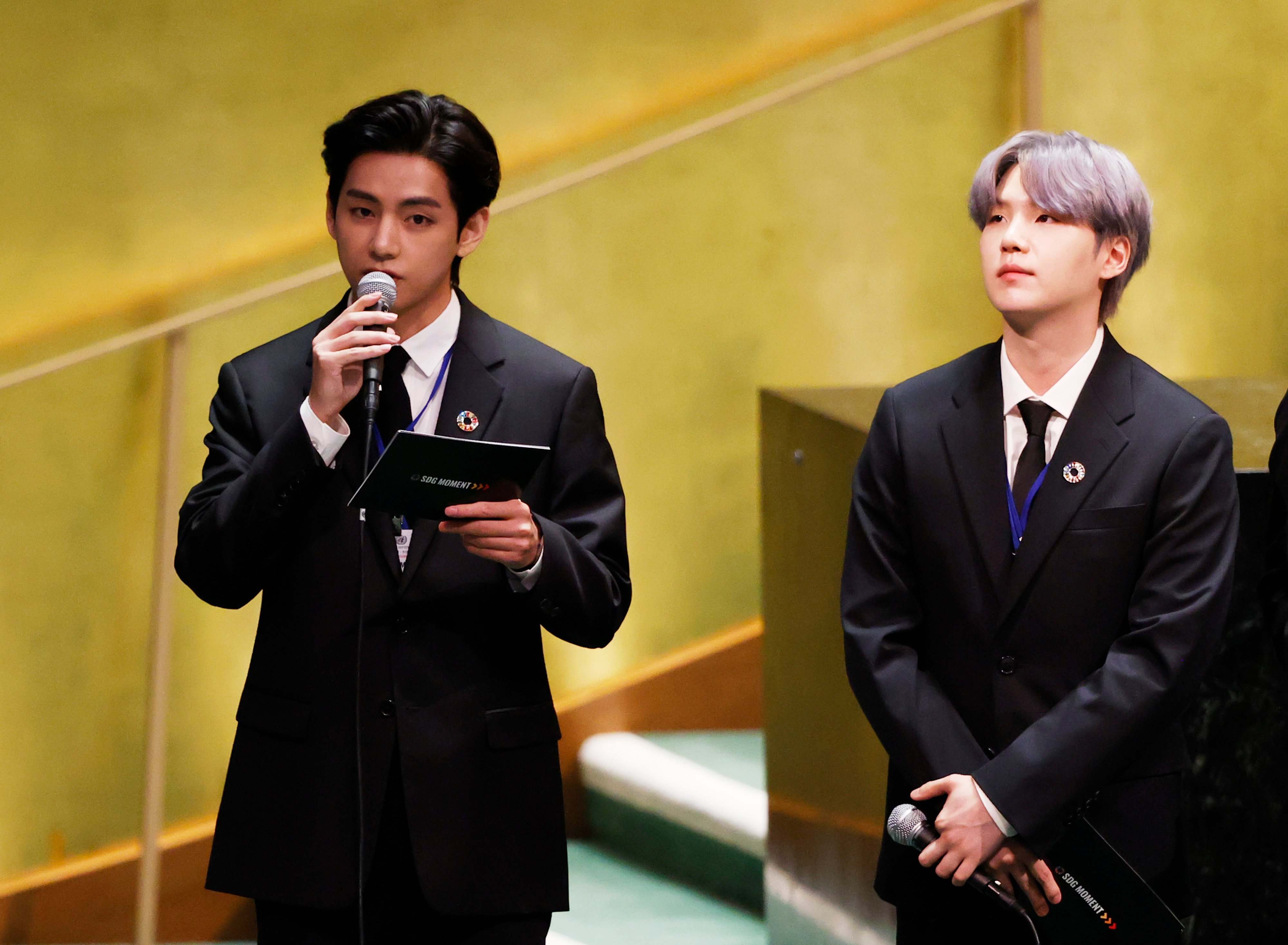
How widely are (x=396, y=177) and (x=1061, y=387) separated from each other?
2.68 feet

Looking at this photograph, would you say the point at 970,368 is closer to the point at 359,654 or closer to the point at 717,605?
the point at 359,654

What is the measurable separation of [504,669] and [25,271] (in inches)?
89.1

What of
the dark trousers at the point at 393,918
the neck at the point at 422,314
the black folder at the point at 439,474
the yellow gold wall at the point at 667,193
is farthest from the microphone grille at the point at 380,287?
the yellow gold wall at the point at 667,193

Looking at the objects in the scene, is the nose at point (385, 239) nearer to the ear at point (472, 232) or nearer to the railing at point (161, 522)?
the ear at point (472, 232)

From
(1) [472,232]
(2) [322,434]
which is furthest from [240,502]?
(1) [472,232]

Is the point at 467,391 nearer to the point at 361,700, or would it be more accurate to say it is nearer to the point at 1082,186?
the point at 361,700

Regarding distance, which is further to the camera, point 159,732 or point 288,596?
point 159,732

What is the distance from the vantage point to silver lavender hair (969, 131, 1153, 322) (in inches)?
76.0

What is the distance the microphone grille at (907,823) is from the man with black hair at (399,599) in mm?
399

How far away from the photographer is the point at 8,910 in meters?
3.52

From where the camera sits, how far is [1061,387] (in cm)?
197

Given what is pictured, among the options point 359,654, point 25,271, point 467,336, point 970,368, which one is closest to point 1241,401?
point 970,368

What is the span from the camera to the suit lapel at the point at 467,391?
195 centimetres

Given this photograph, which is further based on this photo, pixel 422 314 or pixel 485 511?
pixel 422 314
